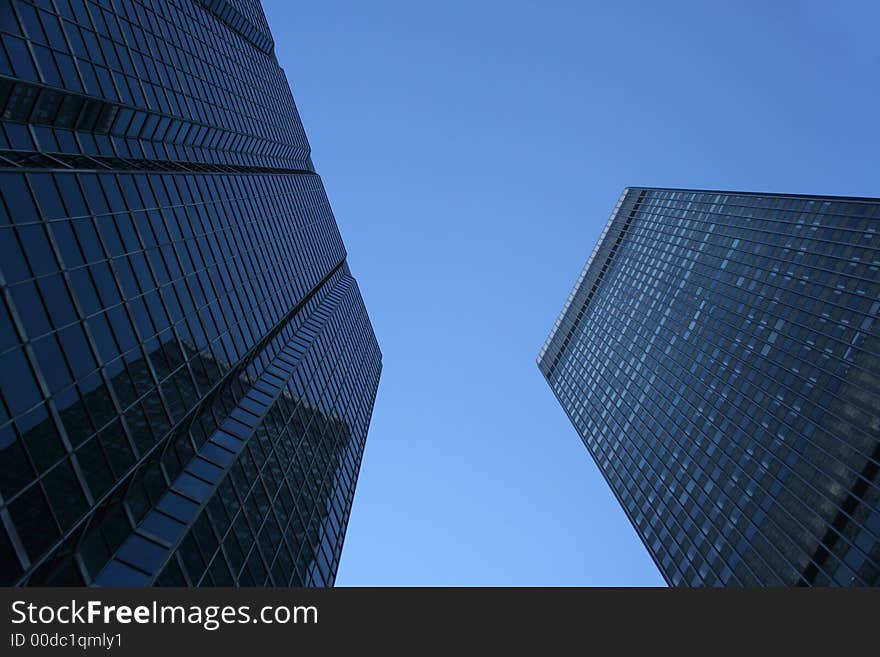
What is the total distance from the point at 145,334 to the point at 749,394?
2540 inches

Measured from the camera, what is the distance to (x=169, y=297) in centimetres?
3170

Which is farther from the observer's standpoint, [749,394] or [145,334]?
[749,394]

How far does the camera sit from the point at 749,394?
7056cm

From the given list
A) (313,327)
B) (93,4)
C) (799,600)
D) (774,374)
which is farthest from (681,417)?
(93,4)

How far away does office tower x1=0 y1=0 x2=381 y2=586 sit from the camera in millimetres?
20859

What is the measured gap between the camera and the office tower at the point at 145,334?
20.9m

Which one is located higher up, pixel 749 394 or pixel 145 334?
pixel 145 334

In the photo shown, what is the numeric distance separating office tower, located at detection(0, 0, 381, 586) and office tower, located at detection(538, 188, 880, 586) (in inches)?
1564

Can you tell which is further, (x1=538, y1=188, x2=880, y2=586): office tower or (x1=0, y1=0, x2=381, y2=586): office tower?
(x1=538, y1=188, x2=880, y2=586): office tower

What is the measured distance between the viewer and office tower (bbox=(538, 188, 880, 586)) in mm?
55500

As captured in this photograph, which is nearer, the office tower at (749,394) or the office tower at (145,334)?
the office tower at (145,334)

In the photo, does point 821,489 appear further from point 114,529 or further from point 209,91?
point 209,91

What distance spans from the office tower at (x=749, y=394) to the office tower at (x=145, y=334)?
3973 centimetres

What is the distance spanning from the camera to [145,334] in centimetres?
2848
